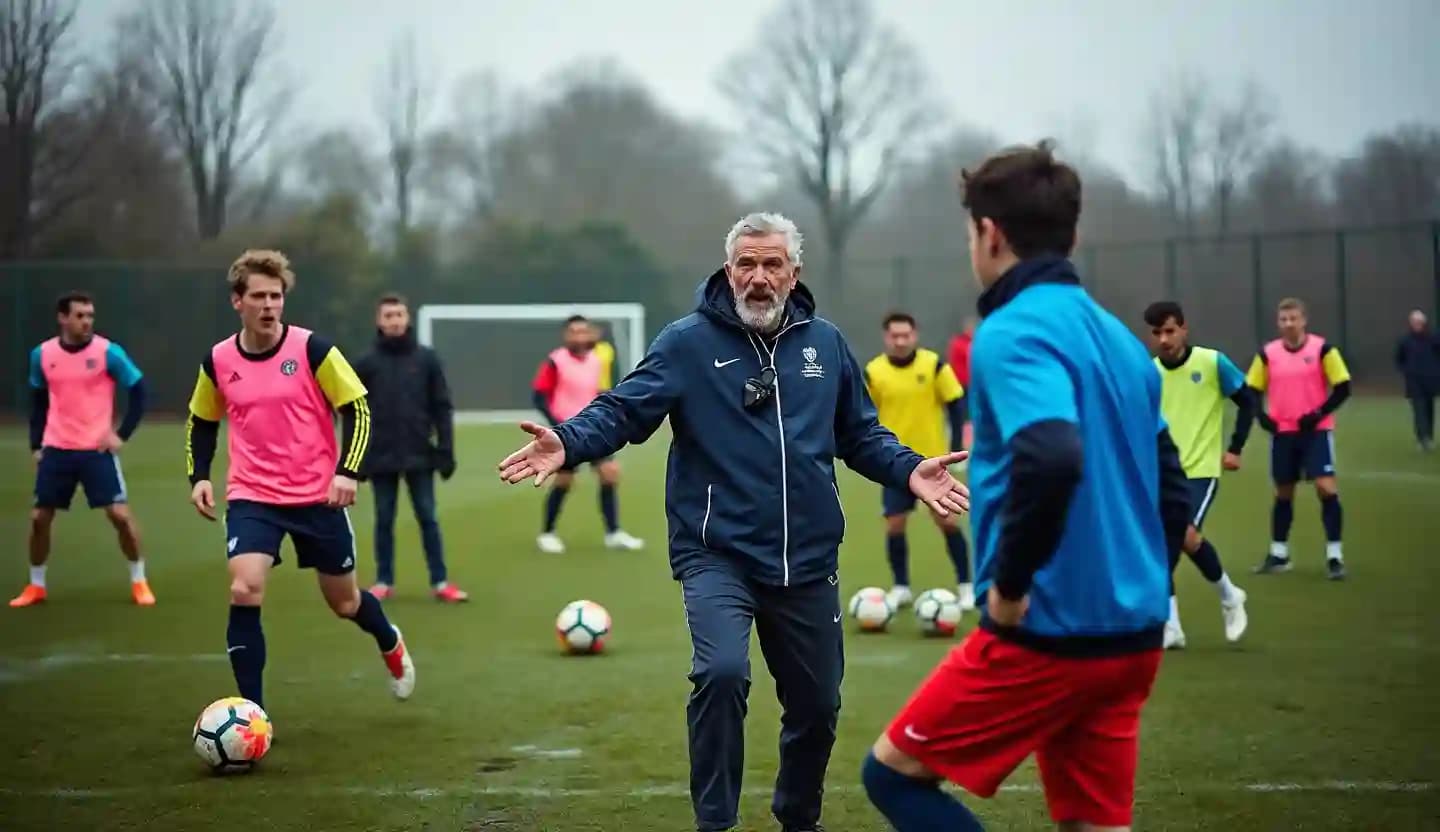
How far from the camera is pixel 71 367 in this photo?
1170 cm

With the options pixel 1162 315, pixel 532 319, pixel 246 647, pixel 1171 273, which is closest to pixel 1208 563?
pixel 1162 315

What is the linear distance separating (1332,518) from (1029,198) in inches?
400

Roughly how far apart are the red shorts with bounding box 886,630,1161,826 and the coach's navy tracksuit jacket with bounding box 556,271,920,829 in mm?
1451

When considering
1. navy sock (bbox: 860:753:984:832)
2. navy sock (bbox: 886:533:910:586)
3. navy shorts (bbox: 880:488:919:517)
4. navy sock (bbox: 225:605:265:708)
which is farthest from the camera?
navy sock (bbox: 886:533:910:586)

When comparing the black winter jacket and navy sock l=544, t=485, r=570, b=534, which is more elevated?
the black winter jacket

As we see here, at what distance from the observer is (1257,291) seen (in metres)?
39.1

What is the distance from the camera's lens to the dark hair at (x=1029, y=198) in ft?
11.7

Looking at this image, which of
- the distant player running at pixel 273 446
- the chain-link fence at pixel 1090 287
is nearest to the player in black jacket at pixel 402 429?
the distant player running at pixel 273 446

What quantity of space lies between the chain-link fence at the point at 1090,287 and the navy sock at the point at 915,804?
106ft

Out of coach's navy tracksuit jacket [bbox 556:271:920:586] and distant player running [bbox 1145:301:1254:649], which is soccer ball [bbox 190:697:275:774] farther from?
distant player running [bbox 1145:301:1254:649]

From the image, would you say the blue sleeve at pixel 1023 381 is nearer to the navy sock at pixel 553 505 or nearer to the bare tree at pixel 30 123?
the navy sock at pixel 553 505

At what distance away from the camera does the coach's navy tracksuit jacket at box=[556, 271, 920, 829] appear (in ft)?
16.9

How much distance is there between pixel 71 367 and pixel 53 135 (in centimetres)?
2983

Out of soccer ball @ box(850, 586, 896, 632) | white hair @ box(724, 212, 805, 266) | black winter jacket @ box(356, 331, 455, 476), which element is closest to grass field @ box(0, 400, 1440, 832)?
soccer ball @ box(850, 586, 896, 632)
